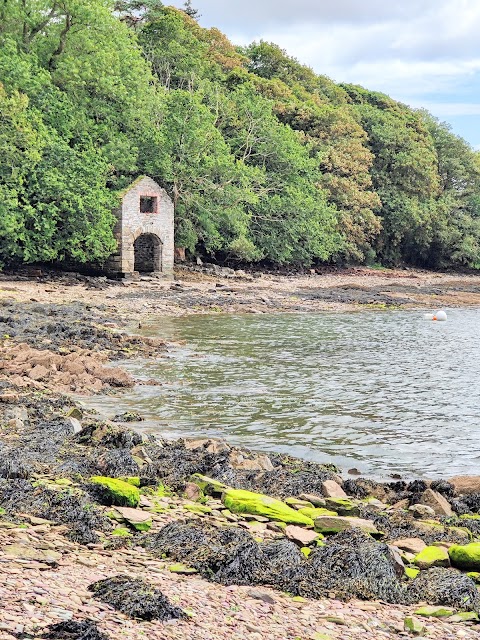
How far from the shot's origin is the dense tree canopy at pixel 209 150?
122 feet

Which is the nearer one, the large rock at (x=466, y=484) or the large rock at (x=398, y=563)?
the large rock at (x=398, y=563)

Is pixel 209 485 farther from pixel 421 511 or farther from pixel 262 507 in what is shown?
pixel 421 511

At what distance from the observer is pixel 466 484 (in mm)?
9984

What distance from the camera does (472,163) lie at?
7412cm

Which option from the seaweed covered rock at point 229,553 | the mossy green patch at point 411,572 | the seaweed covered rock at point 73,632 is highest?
the seaweed covered rock at point 73,632

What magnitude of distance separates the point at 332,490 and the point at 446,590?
125 inches

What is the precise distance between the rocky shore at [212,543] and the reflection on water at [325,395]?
4.54ft

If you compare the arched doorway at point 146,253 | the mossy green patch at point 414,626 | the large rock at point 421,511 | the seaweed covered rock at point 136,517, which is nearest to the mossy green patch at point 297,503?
the large rock at point 421,511

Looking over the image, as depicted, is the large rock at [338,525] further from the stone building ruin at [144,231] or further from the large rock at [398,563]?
the stone building ruin at [144,231]

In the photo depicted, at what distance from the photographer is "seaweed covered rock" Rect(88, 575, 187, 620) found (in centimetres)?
516

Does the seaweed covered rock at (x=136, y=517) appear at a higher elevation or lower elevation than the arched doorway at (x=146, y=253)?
lower

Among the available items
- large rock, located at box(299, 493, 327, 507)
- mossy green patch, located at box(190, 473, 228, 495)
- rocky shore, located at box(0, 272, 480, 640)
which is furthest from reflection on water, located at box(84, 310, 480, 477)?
mossy green patch, located at box(190, 473, 228, 495)

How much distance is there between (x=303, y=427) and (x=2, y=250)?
87.0ft

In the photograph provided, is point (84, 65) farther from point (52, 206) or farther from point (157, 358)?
point (157, 358)
